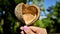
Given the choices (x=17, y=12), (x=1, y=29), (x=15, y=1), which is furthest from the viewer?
(x=1, y=29)

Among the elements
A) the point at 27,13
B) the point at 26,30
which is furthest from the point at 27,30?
the point at 27,13

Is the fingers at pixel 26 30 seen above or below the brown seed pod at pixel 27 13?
below

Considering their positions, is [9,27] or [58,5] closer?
[9,27]

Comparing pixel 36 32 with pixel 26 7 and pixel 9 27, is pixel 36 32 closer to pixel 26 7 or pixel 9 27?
pixel 26 7

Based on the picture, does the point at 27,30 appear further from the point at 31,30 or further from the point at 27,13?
the point at 27,13

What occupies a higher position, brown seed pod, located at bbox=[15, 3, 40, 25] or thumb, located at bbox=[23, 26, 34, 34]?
brown seed pod, located at bbox=[15, 3, 40, 25]

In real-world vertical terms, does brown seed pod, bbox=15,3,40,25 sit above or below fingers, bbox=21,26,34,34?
above

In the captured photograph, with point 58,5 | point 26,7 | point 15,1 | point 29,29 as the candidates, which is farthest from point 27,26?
point 58,5

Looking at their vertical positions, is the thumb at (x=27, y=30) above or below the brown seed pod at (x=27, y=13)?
below
